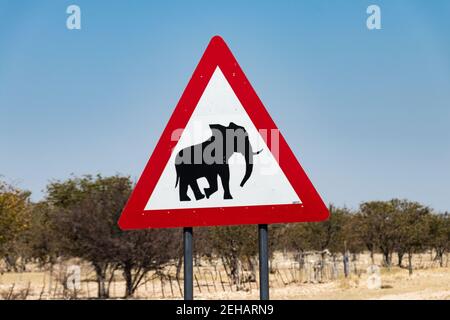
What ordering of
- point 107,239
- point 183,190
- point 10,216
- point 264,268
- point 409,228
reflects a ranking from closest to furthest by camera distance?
point 264,268 < point 183,190 < point 10,216 < point 107,239 < point 409,228

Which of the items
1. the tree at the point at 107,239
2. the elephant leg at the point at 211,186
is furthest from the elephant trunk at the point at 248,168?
the tree at the point at 107,239

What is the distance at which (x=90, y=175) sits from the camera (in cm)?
3425


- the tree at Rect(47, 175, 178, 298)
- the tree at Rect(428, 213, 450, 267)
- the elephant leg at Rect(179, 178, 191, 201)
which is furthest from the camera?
the tree at Rect(428, 213, 450, 267)

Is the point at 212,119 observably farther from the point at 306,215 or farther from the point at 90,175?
the point at 90,175

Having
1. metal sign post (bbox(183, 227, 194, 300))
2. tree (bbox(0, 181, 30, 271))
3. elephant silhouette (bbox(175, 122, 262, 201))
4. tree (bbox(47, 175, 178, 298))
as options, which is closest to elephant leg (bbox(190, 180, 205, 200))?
elephant silhouette (bbox(175, 122, 262, 201))

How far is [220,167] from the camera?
8.79ft

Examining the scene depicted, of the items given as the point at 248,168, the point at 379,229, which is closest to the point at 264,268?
the point at 248,168

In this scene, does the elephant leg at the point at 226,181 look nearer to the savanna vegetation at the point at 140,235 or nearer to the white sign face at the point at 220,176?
the white sign face at the point at 220,176

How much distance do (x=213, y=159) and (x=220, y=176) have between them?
94mm

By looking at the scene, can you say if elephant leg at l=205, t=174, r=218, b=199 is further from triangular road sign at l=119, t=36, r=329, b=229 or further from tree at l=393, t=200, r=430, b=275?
tree at l=393, t=200, r=430, b=275

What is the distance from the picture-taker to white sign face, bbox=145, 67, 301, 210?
2.67 meters

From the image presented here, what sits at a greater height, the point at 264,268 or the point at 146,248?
the point at 264,268

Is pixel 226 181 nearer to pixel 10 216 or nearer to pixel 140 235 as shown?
pixel 10 216
